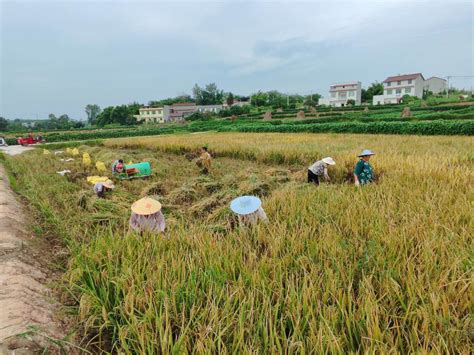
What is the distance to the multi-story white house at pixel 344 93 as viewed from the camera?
53.3m

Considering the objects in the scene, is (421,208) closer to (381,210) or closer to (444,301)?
(381,210)

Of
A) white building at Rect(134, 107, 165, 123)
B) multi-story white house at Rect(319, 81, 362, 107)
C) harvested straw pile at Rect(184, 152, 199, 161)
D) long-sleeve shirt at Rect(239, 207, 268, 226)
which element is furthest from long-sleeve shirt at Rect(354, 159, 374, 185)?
white building at Rect(134, 107, 165, 123)

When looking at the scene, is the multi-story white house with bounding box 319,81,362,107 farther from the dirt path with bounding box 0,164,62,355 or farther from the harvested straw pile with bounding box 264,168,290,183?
the dirt path with bounding box 0,164,62,355

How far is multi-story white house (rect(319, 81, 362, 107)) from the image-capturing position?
175 ft

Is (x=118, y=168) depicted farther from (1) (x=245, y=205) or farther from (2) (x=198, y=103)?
(2) (x=198, y=103)

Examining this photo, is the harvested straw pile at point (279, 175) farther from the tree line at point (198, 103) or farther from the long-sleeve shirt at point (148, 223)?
the tree line at point (198, 103)

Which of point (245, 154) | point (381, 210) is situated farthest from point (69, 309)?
point (245, 154)

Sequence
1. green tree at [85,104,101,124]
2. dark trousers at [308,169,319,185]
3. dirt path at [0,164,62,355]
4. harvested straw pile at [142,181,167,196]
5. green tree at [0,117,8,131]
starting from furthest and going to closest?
green tree at [85,104,101,124] → green tree at [0,117,8,131] → harvested straw pile at [142,181,167,196] → dark trousers at [308,169,319,185] → dirt path at [0,164,62,355]

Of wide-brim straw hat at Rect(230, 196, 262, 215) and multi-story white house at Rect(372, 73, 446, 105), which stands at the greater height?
multi-story white house at Rect(372, 73, 446, 105)

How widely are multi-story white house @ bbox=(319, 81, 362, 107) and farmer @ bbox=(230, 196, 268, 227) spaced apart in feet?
182

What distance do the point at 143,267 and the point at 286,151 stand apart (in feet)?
25.2

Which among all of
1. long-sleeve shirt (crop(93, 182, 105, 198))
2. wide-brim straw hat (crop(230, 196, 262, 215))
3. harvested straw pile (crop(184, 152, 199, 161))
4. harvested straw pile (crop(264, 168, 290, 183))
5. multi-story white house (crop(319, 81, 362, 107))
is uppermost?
multi-story white house (crop(319, 81, 362, 107))

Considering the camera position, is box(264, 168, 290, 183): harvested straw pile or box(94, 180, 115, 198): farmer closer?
box(94, 180, 115, 198): farmer

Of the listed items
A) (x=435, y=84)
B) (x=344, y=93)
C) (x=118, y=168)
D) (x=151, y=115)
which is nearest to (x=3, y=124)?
(x=151, y=115)
